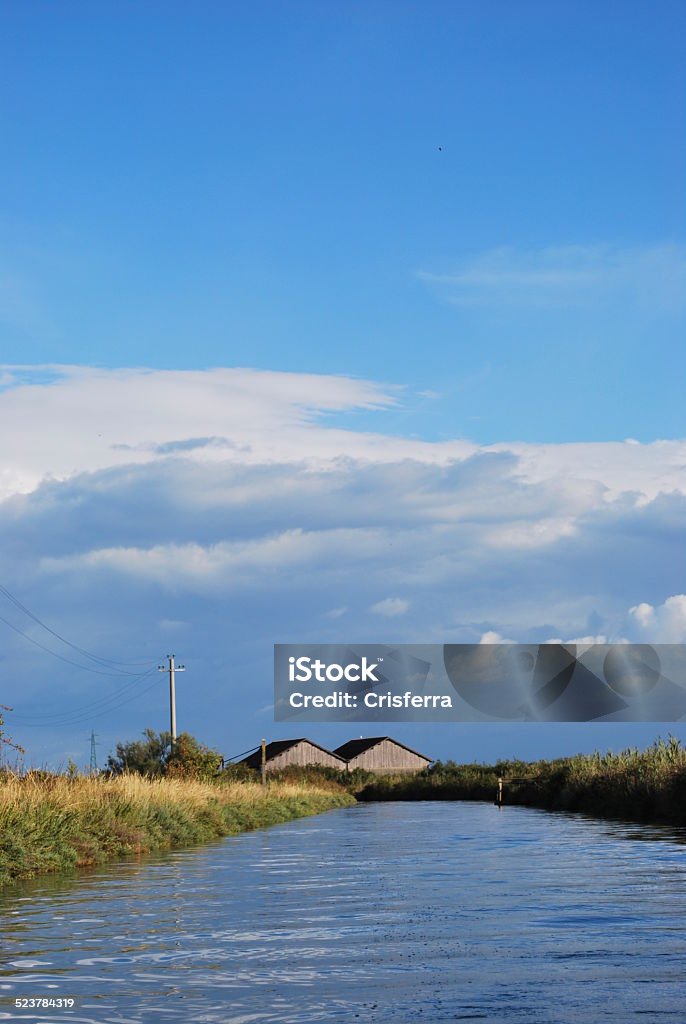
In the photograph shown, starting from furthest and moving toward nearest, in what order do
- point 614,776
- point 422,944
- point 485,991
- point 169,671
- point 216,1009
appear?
point 169,671 → point 614,776 → point 422,944 → point 485,991 → point 216,1009

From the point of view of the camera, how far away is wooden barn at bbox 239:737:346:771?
121925mm

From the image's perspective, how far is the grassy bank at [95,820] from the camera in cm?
2155

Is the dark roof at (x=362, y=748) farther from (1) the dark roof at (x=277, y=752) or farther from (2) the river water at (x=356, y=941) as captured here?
(2) the river water at (x=356, y=941)

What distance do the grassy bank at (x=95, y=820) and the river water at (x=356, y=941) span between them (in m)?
0.93

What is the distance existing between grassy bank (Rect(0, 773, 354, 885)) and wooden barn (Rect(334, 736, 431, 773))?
84897 mm

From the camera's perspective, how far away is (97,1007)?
9164 mm

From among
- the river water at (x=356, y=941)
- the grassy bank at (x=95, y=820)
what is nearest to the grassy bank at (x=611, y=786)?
the grassy bank at (x=95, y=820)

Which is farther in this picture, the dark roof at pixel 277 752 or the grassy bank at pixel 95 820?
the dark roof at pixel 277 752

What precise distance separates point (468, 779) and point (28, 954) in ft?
281

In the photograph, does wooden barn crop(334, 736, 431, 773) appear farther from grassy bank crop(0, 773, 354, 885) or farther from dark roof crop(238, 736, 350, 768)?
grassy bank crop(0, 773, 354, 885)

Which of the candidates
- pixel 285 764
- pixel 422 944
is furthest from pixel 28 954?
pixel 285 764

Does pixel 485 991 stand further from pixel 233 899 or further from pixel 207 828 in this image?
pixel 207 828

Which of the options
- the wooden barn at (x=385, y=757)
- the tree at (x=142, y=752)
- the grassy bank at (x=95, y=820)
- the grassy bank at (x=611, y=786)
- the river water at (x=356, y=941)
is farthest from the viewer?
the wooden barn at (x=385, y=757)

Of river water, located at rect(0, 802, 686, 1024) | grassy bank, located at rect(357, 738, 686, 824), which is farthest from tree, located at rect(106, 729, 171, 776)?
river water, located at rect(0, 802, 686, 1024)
